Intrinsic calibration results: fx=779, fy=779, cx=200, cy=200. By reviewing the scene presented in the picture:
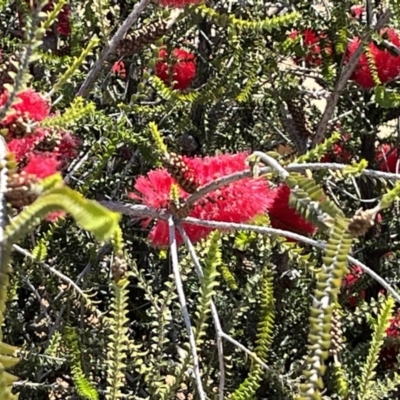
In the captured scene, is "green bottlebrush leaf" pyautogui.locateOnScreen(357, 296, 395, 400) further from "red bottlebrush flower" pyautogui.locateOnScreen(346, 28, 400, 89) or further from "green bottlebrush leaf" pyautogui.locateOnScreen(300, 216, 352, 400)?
"red bottlebrush flower" pyautogui.locateOnScreen(346, 28, 400, 89)

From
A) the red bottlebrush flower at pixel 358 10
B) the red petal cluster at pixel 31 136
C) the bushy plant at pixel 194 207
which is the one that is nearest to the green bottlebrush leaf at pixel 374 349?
the bushy plant at pixel 194 207

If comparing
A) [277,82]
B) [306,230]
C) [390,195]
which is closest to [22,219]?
[390,195]

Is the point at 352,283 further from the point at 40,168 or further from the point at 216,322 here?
the point at 40,168

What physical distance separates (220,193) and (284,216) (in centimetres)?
15

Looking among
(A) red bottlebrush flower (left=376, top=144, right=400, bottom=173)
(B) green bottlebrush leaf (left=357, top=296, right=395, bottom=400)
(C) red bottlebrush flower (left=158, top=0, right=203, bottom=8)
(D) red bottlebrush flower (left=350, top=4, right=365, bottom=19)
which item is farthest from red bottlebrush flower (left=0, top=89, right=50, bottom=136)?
(D) red bottlebrush flower (left=350, top=4, right=365, bottom=19)

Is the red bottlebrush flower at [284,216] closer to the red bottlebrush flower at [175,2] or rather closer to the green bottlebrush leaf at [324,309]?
the red bottlebrush flower at [175,2]

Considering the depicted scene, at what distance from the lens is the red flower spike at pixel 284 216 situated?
1.03m

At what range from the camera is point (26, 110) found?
805 millimetres

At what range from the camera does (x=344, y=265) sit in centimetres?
53

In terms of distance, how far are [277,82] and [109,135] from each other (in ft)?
1.63

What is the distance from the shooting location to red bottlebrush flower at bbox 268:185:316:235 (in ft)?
3.36

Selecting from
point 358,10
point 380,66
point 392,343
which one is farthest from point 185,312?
point 358,10

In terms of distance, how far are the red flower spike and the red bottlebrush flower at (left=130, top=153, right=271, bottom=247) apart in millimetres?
85

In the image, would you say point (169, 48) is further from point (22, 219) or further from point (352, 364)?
point (22, 219)
